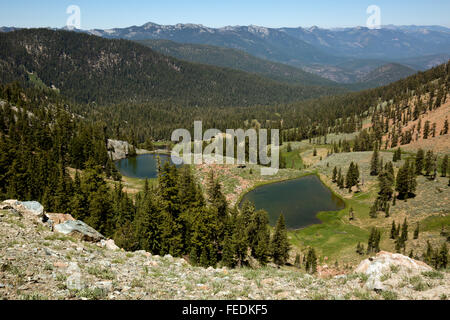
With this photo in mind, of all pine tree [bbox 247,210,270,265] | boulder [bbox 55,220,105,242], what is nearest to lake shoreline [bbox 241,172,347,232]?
pine tree [bbox 247,210,270,265]

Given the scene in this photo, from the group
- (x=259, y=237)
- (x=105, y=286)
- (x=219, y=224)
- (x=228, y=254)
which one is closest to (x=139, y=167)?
(x=259, y=237)

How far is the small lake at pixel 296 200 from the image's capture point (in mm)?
92625

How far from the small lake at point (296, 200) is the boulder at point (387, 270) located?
66857mm

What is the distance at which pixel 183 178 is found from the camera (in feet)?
255

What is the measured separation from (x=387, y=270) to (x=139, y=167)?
163 metres

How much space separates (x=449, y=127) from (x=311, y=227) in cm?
13835

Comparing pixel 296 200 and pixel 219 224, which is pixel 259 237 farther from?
pixel 296 200

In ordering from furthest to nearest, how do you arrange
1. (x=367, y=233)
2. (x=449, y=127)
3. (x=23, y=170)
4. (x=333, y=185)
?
(x=449, y=127) → (x=333, y=185) → (x=367, y=233) → (x=23, y=170)

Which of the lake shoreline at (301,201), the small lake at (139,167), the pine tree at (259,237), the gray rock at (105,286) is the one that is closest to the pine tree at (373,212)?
the lake shoreline at (301,201)

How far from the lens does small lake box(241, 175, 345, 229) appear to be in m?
92.6

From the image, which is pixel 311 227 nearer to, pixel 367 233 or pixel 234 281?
pixel 367 233

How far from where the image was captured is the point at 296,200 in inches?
4299
